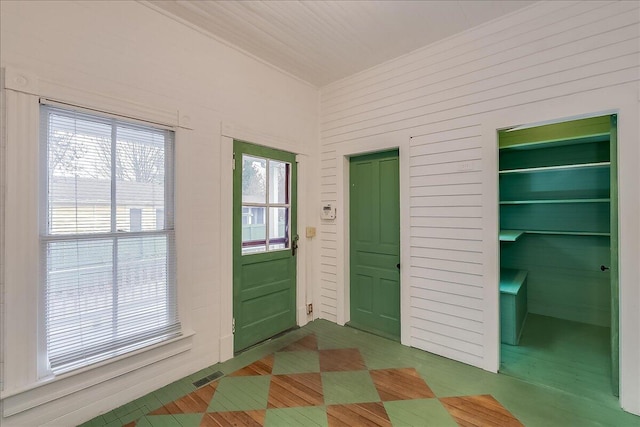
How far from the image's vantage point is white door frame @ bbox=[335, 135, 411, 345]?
125 inches

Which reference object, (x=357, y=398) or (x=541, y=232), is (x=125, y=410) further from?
(x=541, y=232)

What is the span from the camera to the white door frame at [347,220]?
316 centimetres

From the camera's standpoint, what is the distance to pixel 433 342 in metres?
2.98

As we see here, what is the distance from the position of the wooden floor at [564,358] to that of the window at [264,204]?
8.71ft

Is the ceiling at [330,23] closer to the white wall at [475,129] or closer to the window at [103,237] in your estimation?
the white wall at [475,129]

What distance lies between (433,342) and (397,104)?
2.60m

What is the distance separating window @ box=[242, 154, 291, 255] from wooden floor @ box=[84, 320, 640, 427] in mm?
1208

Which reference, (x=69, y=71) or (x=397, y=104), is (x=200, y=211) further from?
(x=397, y=104)

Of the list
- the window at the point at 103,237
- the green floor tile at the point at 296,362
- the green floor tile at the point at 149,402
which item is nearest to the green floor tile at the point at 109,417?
the green floor tile at the point at 149,402

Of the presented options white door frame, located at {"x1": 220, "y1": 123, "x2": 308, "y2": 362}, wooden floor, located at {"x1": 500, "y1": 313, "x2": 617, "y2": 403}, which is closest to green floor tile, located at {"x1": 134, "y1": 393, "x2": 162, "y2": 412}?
white door frame, located at {"x1": 220, "y1": 123, "x2": 308, "y2": 362}

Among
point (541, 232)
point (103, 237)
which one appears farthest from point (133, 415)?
point (541, 232)

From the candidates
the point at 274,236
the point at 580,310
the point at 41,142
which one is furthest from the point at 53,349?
the point at 580,310

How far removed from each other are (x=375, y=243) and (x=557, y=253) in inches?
102

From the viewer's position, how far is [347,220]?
12.4ft
